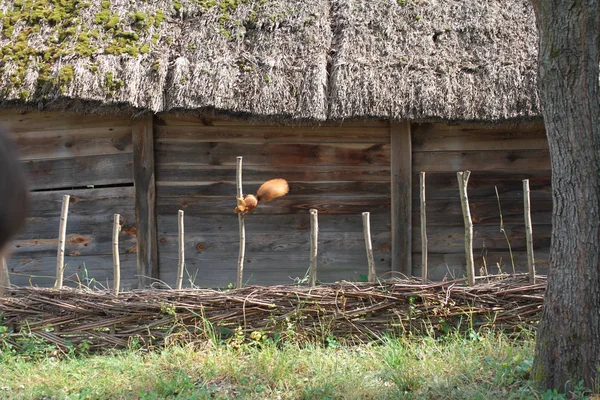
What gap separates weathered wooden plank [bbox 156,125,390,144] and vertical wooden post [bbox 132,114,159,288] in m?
0.21

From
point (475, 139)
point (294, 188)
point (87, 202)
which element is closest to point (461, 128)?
point (475, 139)

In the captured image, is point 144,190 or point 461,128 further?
point 461,128

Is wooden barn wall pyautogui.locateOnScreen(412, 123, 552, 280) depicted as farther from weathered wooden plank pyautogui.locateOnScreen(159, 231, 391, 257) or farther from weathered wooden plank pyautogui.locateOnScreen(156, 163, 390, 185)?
weathered wooden plank pyautogui.locateOnScreen(159, 231, 391, 257)

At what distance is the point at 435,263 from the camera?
7242 millimetres

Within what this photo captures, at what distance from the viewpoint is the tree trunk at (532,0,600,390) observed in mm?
4105

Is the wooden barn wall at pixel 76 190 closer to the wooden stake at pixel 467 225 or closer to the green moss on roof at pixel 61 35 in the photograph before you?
the green moss on roof at pixel 61 35

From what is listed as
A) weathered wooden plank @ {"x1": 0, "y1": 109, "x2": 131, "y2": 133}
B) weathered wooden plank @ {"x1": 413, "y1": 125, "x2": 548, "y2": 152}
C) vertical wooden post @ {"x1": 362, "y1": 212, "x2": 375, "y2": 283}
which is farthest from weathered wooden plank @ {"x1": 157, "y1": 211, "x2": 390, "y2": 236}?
vertical wooden post @ {"x1": 362, "y1": 212, "x2": 375, "y2": 283}

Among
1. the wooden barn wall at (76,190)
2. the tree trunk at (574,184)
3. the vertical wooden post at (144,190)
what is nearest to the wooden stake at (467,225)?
the tree trunk at (574,184)

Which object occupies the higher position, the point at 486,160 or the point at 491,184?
the point at 486,160

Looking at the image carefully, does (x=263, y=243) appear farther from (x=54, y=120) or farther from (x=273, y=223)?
(x=54, y=120)

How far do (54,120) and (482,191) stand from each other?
4.86 meters

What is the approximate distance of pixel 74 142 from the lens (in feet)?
23.7

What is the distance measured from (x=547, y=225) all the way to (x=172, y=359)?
445 cm

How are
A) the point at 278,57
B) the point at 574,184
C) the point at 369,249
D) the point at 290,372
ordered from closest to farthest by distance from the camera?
the point at 574,184 → the point at 290,372 → the point at 369,249 → the point at 278,57
